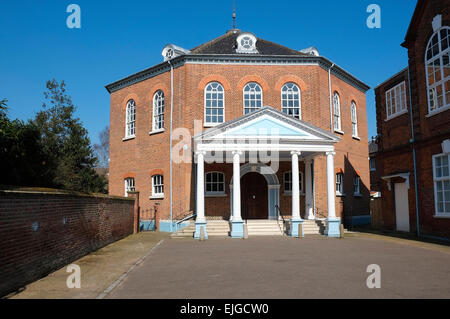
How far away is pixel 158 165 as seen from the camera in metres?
22.4

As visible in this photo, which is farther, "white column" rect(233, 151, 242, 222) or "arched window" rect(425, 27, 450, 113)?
"white column" rect(233, 151, 242, 222)

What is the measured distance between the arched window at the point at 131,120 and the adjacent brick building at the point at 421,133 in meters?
15.2

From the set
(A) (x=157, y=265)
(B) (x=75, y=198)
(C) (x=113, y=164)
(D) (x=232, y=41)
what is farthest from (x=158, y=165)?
(A) (x=157, y=265)

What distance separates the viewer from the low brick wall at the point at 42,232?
7207 mm

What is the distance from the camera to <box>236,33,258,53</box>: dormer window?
22.7 metres

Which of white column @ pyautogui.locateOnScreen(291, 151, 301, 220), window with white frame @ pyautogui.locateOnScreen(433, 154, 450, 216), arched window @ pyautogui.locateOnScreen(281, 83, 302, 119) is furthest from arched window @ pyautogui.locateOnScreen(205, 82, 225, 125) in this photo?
window with white frame @ pyautogui.locateOnScreen(433, 154, 450, 216)

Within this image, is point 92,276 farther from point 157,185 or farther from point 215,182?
point 157,185

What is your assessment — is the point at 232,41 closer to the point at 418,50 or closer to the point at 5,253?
the point at 418,50

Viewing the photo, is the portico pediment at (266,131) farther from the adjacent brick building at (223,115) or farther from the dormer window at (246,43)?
the dormer window at (246,43)

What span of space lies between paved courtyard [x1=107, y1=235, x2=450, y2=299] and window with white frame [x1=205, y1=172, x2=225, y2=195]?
6882 mm

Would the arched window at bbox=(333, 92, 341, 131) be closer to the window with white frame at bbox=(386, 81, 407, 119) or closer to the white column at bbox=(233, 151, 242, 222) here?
the window with white frame at bbox=(386, 81, 407, 119)

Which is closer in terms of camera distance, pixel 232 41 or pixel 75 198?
pixel 75 198
